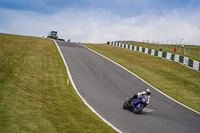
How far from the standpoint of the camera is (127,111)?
495 inches

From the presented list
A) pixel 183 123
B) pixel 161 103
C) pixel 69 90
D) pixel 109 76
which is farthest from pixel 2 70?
pixel 183 123

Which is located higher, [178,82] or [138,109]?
[138,109]

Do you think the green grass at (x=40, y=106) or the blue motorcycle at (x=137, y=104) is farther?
the blue motorcycle at (x=137, y=104)

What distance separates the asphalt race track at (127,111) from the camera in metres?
10.3

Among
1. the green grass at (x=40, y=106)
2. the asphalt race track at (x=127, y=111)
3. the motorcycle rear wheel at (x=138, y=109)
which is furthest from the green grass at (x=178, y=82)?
the green grass at (x=40, y=106)

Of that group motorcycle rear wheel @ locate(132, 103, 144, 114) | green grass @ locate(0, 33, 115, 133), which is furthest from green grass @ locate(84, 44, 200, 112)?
green grass @ locate(0, 33, 115, 133)

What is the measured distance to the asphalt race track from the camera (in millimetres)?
10336

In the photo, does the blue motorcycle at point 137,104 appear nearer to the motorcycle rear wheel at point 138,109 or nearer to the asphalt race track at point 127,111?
the motorcycle rear wheel at point 138,109

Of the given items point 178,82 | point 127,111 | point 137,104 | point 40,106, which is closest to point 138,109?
point 137,104

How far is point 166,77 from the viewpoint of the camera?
2461 cm

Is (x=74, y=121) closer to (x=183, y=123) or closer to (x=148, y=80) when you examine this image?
(x=183, y=123)

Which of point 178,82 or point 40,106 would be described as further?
point 178,82

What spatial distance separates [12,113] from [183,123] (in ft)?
26.8

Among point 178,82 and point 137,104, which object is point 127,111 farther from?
point 178,82
